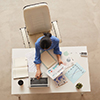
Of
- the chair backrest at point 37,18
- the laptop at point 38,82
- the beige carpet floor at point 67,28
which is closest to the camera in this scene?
the chair backrest at point 37,18

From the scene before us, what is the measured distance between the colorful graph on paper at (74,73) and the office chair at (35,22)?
647 millimetres

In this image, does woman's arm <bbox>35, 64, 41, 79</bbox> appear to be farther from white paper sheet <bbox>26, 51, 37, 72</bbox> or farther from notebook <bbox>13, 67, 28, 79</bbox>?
notebook <bbox>13, 67, 28, 79</bbox>

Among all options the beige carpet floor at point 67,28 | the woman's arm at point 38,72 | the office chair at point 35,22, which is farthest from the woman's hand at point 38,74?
the beige carpet floor at point 67,28

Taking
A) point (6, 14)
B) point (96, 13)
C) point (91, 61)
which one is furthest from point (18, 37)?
point (96, 13)

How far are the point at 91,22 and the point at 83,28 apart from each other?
0.22 m

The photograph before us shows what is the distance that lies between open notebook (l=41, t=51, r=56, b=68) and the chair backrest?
0.37m

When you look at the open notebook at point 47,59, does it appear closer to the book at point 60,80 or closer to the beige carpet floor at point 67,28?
the book at point 60,80

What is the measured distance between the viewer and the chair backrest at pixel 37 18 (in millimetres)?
1647

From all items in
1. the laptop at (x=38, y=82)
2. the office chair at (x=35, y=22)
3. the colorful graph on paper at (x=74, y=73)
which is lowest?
the laptop at (x=38, y=82)

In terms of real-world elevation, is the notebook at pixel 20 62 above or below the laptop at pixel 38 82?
above

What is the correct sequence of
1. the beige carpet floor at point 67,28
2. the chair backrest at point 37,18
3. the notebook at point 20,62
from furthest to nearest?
the beige carpet floor at point 67,28, the notebook at point 20,62, the chair backrest at point 37,18

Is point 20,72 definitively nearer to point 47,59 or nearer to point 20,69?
point 20,69

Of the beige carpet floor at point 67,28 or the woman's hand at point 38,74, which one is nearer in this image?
the woman's hand at point 38,74

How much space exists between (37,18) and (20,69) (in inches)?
29.2
